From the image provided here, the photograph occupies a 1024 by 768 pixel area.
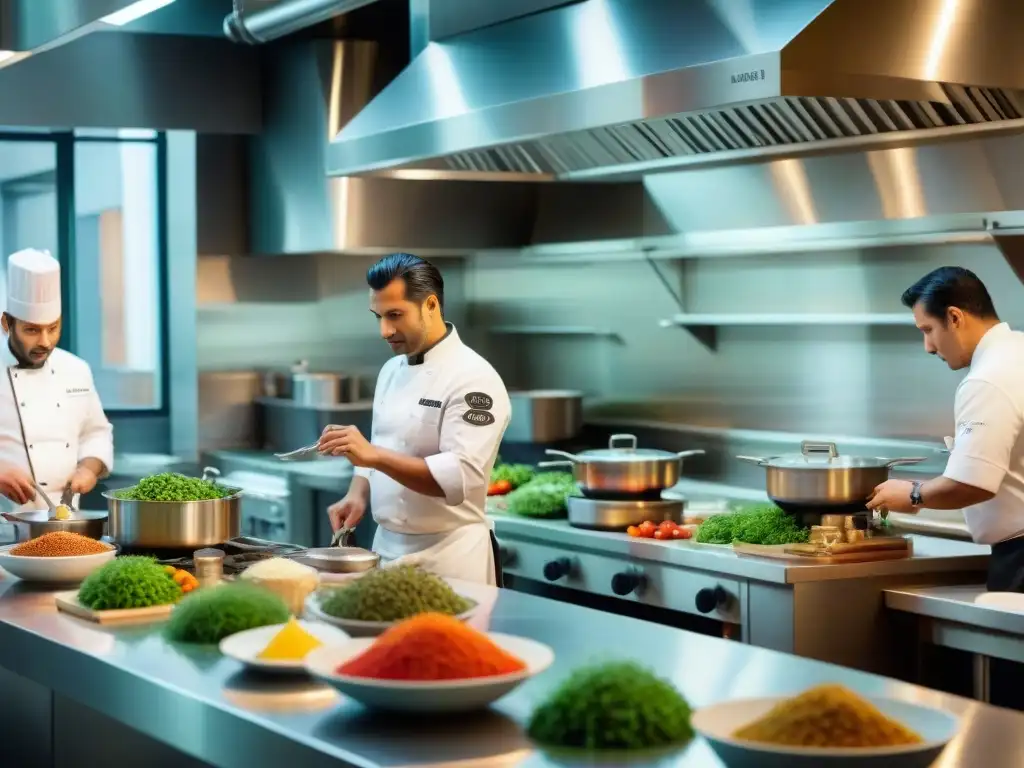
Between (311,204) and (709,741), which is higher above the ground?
(311,204)

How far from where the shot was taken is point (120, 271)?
30.9 ft

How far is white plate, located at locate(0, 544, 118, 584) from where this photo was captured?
3236 mm

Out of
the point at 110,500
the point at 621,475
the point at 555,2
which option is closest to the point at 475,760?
the point at 110,500

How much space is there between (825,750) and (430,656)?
0.57 meters

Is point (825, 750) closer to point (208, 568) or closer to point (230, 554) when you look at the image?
point (208, 568)

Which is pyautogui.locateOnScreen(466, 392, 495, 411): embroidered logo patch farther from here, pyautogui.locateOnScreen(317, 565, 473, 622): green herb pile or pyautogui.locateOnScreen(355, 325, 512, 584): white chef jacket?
pyautogui.locateOnScreen(317, 565, 473, 622): green herb pile

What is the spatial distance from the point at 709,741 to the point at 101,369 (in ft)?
26.8

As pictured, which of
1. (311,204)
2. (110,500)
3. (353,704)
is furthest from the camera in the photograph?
(311,204)

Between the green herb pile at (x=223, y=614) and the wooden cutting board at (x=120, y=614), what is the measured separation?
0.79ft

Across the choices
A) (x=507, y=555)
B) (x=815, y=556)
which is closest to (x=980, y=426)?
(x=815, y=556)

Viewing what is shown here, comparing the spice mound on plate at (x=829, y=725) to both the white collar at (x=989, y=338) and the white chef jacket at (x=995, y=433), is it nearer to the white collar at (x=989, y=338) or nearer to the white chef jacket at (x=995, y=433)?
the white chef jacket at (x=995, y=433)

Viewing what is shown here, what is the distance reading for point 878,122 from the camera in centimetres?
449

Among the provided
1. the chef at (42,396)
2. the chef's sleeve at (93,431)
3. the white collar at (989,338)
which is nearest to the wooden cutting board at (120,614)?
the chef at (42,396)

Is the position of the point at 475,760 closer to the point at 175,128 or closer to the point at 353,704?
the point at 353,704
